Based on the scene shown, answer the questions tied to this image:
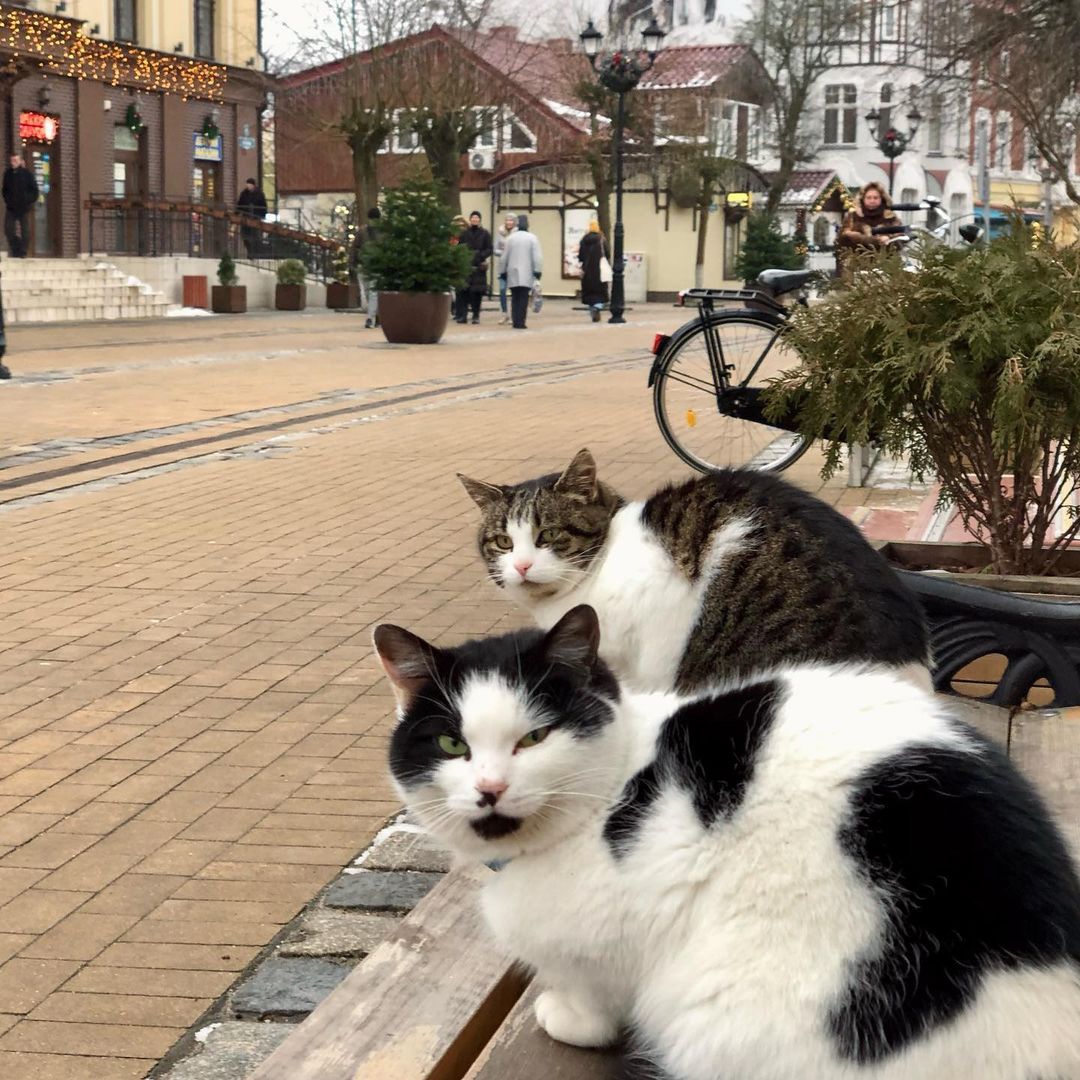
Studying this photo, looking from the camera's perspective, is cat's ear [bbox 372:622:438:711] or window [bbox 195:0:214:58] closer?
cat's ear [bbox 372:622:438:711]

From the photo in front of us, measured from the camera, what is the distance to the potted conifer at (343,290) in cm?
3725

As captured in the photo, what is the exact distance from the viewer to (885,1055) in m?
1.98

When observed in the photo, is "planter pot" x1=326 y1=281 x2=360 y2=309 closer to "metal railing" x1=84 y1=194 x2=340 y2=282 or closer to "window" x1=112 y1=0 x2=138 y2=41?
"metal railing" x1=84 y1=194 x2=340 y2=282

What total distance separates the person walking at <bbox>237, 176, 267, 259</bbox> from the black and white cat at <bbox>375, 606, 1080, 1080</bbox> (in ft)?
126

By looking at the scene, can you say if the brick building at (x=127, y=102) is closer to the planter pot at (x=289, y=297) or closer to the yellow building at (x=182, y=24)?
the yellow building at (x=182, y=24)

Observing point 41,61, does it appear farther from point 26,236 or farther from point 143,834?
point 143,834

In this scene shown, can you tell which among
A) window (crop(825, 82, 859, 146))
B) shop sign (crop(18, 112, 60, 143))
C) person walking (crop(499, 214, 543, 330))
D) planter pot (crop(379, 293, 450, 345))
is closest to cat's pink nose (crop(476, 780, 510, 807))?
Result: planter pot (crop(379, 293, 450, 345))

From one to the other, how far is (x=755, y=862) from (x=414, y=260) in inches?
866

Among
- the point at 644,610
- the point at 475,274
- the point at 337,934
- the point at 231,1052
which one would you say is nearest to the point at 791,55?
the point at 475,274

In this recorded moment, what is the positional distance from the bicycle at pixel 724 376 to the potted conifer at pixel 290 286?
87.0ft

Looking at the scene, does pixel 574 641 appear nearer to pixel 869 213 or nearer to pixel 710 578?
pixel 710 578

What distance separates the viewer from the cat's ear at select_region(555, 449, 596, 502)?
462 centimetres

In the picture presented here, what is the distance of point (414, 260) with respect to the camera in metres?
23.5

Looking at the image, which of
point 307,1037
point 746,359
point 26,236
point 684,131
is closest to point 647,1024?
point 307,1037
